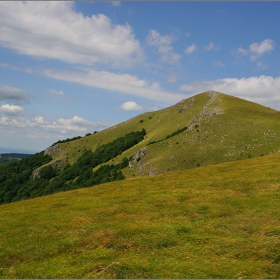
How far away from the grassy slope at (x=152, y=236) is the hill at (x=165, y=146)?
49.6m

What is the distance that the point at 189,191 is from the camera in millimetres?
28969

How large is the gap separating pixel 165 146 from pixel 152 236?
75.8m

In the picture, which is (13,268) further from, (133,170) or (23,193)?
(23,193)

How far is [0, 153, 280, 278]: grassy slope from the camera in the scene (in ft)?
42.6

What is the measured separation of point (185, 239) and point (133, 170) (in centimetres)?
7554

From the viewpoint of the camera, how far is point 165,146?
92000 millimetres

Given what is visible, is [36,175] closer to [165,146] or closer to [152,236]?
[165,146]

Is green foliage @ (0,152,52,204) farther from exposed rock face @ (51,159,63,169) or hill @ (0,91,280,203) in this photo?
exposed rock face @ (51,159,63,169)

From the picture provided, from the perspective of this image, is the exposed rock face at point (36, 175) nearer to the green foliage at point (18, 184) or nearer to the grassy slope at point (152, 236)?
the green foliage at point (18, 184)

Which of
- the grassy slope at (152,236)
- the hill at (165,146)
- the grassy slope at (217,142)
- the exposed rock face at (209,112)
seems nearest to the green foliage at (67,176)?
the hill at (165,146)

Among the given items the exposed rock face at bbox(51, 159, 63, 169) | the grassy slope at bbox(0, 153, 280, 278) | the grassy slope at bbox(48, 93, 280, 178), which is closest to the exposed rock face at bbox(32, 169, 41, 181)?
the exposed rock face at bbox(51, 159, 63, 169)

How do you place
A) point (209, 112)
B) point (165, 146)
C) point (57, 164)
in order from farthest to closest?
point (57, 164) < point (209, 112) < point (165, 146)

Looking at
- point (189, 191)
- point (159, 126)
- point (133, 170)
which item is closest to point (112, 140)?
point (159, 126)

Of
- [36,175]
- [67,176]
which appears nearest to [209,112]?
[67,176]
